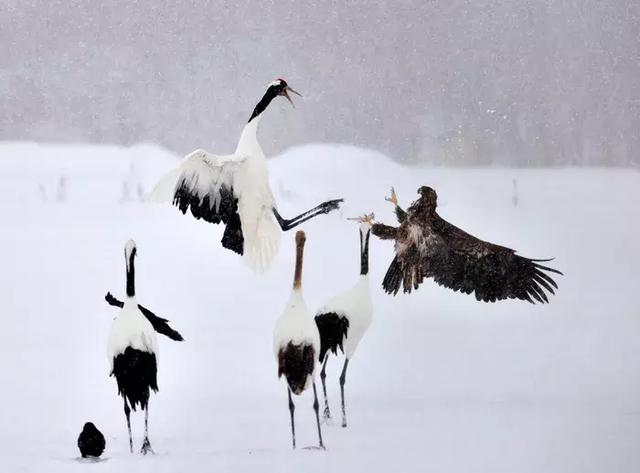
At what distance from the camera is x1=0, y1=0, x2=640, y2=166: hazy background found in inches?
133

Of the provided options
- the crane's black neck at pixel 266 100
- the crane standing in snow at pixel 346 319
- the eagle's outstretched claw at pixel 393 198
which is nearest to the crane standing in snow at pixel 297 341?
the crane standing in snow at pixel 346 319

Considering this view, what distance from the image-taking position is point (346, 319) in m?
3.11

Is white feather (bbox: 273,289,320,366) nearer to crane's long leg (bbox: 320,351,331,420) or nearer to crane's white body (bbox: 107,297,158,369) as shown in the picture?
crane's long leg (bbox: 320,351,331,420)

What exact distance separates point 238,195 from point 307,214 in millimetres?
231

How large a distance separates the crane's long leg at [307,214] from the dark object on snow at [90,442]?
32.3 inches

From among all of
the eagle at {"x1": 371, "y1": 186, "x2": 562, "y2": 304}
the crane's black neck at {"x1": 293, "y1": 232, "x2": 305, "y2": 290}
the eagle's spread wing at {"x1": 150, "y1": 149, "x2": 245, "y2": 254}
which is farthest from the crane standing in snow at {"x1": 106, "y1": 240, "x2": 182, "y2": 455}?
the eagle at {"x1": 371, "y1": 186, "x2": 562, "y2": 304}

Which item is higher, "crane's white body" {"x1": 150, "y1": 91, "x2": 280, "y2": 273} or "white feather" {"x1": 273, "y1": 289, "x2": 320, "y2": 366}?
"crane's white body" {"x1": 150, "y1": 91, "x2": 280, "y2": 273}

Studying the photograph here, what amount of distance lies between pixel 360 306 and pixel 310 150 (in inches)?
23.0

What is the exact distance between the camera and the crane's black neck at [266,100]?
3.33m

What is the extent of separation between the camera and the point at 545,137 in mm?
3568

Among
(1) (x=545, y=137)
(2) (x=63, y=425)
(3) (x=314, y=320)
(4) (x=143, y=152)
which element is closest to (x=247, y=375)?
(3) (x=314, y=320)

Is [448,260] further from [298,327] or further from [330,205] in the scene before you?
[298,327]

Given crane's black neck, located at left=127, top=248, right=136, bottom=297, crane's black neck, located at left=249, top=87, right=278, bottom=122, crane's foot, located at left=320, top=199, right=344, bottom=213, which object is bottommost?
crane's black neck, located at left=127, top=248, right=136, bottom=297

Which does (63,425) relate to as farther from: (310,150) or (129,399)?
(310,150)
